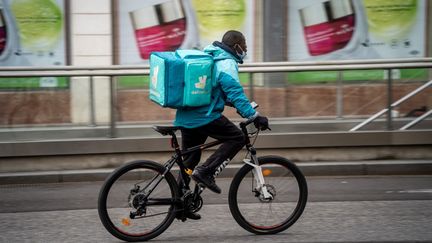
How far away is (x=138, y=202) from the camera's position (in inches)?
232

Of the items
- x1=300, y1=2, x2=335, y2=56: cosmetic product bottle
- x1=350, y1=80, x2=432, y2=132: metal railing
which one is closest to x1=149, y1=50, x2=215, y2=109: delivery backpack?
x1=350, y1=80, x2=432, y2=132: metal railing

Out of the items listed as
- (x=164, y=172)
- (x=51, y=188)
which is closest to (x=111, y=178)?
(x=164, y=172)

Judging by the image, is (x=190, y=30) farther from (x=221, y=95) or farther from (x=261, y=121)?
(x=261, y=121)

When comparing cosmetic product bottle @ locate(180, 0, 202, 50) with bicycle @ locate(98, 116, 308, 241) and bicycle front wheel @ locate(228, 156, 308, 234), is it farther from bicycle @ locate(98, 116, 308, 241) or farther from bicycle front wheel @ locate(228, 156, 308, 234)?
bicycle front wheel @ locate(228, 156, 308, 234)

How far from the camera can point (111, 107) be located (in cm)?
935

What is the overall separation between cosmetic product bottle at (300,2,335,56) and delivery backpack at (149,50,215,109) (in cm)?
836

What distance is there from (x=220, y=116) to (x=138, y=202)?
38.8 inches

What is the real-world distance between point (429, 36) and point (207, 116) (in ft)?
30.5

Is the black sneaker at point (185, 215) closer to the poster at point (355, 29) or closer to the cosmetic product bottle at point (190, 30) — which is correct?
the cosmetic product bottle at point (190, 30)

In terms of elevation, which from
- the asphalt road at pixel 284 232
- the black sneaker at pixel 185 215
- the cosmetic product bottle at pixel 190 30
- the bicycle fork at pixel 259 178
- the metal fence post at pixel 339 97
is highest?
the cosmetic product bottle at pixel 190 30

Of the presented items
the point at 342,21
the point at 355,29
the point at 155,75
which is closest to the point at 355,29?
the point at 355,29

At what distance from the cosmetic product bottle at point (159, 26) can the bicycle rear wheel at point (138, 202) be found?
26.0ft

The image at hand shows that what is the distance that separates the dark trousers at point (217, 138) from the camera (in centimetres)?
597

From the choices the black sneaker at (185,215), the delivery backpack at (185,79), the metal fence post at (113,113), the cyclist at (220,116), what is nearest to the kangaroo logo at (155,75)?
the delivery backpack at (185,79)
